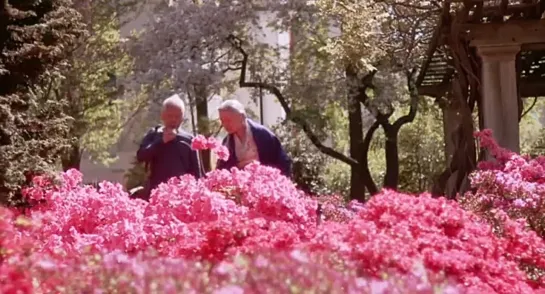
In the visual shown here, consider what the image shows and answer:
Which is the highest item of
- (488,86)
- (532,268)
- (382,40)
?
(382,40)

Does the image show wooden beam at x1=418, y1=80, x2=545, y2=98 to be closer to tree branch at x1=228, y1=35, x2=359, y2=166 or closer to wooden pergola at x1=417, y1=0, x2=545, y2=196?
tree branch at x1=228, y1=35, x2=359, y2=166

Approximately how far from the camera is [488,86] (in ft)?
33.7

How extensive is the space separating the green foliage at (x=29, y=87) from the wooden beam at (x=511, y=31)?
166 inches

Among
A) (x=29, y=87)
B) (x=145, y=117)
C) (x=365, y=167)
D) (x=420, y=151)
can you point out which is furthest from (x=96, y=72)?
(x=29, y=87)

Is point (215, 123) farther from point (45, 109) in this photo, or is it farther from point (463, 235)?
point (463, 235)

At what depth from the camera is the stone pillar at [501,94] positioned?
396 inches

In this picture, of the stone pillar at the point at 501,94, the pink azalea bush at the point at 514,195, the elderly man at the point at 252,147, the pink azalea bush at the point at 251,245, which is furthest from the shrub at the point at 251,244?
the stone pillar at the point at 501,94

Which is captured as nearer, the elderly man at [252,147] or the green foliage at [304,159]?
the elderly man at [252,147]

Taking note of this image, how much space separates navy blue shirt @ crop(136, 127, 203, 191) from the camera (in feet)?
21.8

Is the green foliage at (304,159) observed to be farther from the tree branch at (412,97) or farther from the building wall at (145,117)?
the tree branch at (412,97)

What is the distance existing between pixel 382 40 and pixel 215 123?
27.2ft

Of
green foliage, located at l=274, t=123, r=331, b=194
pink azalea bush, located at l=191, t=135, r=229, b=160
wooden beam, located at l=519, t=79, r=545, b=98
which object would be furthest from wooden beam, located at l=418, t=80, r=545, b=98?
pink azalea bush, located at l=191, t=135, r=229, b=160

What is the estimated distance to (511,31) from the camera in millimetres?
9820

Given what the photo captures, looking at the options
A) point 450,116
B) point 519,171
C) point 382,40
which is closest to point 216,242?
point 519,171
